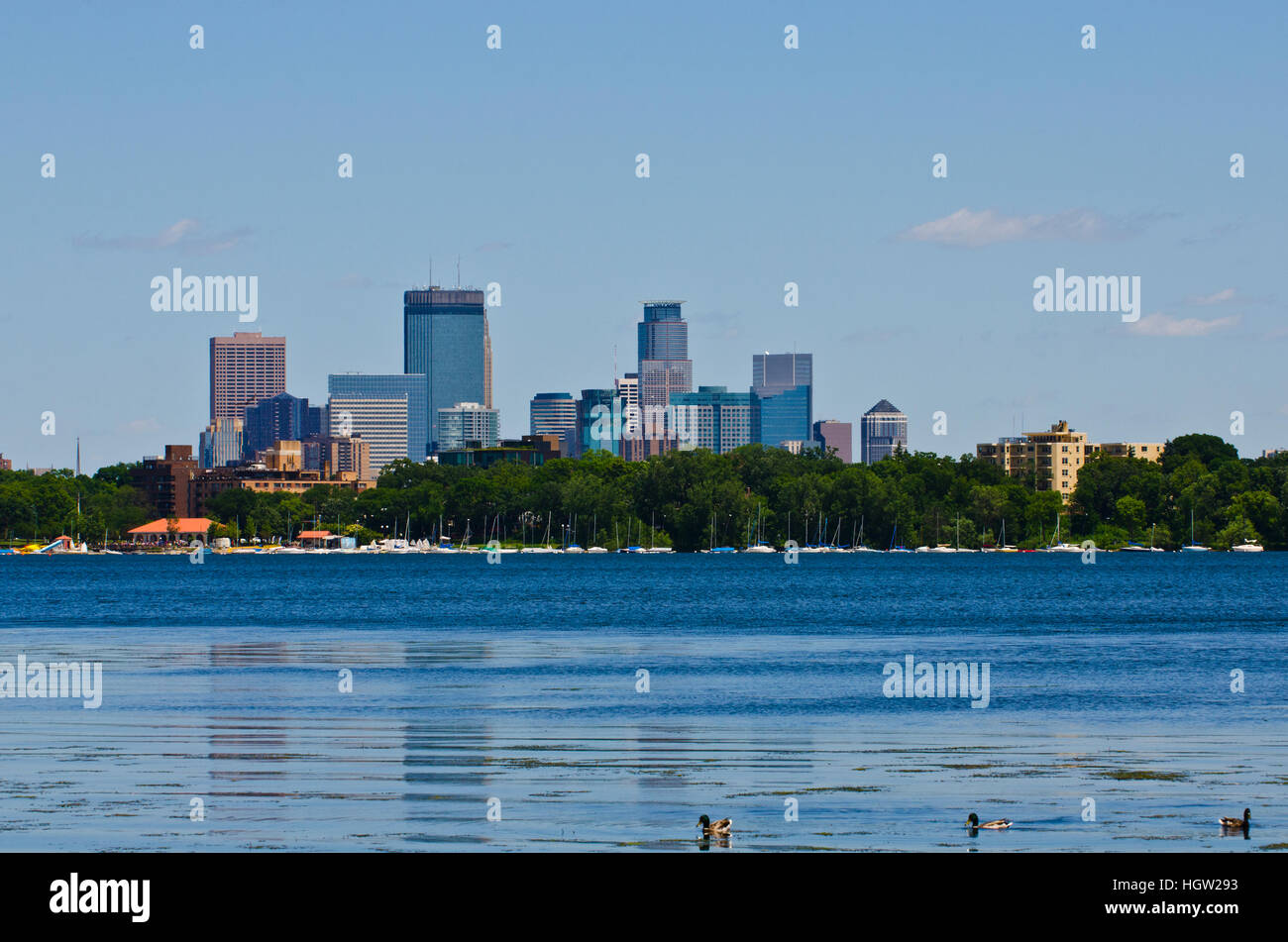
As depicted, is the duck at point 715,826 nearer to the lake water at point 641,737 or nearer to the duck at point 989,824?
the lake water at point 641,737

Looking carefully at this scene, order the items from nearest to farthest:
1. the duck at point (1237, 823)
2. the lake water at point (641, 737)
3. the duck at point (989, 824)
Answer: the duck at point (1237, 823)
the duck at point (989, 824)
the lake water at point (641, 737)

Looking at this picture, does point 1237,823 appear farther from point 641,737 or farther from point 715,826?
point 641,737

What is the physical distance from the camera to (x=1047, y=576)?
487 feet

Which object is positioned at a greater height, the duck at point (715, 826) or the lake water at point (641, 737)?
the duck at point (715, 826)

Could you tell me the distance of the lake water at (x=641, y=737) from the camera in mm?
19656

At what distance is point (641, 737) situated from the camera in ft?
98.6

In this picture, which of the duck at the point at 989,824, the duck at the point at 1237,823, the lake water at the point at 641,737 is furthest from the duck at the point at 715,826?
the duck at the point at 1237,823

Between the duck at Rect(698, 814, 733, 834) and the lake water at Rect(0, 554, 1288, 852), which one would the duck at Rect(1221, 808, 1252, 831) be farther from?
the duck at Rect(698, 814, 733, 834)

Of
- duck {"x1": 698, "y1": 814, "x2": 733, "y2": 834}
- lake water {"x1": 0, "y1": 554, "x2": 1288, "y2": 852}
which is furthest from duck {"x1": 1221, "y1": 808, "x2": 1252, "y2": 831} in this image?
duck {"x1": 698, "y1": 814, "x2": 733, "y2": 834}

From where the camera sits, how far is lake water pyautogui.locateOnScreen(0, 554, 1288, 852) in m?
19.7

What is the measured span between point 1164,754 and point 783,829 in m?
10.7

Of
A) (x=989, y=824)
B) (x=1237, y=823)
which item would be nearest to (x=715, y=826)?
(x=989, y=824)
